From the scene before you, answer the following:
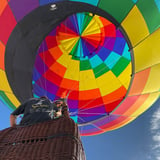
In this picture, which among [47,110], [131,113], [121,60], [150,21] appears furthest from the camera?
[121,60]

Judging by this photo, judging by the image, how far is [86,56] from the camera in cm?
609

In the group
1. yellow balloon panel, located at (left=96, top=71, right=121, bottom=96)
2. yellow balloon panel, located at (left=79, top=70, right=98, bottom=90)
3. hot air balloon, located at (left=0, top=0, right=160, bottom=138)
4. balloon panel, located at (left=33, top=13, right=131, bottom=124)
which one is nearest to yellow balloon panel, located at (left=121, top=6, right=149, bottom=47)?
hot air balloon, located at (left=0, top=0, right=160, bottom=138)

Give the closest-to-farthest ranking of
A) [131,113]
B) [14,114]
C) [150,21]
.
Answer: [14,114] < [150,21] < [131,113]

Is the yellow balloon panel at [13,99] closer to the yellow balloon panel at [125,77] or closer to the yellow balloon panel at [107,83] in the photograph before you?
the yellow balloon panel at [107,83]

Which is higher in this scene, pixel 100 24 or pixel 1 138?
pixel 100 24

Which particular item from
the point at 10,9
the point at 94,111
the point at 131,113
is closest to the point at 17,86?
the point at 10,9

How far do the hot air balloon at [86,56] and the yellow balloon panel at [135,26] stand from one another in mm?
15

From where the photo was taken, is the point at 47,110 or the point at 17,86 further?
the point at 17,86

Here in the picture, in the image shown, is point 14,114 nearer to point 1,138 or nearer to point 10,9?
point 1,138

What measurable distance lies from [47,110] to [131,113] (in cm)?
375

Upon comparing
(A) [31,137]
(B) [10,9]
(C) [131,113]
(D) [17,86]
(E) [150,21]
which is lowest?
(C) [131,113]

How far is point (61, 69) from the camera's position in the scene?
595cm

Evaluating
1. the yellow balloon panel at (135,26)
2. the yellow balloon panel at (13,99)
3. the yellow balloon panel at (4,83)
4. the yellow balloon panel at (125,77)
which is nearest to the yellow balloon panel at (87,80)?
the yellow balloon panel at (125,77)

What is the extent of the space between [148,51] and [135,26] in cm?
49
